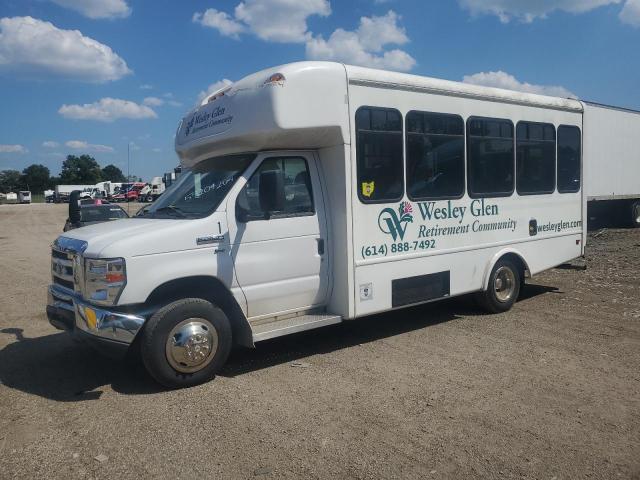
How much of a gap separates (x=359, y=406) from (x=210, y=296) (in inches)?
73.0

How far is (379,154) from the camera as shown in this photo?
634 centimetres

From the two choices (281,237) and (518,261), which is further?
(518,261)

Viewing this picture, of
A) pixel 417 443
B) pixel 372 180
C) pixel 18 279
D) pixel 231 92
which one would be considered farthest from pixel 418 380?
pixel 18 279

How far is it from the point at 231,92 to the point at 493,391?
4039mm

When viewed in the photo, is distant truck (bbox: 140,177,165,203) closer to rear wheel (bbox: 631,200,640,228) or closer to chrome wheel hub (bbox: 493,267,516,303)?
rear wheel (bbox: 631,200,640,228)

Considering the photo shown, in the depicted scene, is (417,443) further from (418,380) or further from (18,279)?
(18,279)

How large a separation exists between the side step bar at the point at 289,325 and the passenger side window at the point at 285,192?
1.12 metres

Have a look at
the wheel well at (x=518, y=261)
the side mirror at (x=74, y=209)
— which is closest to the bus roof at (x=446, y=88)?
the wheel well at (x=518, y=261)

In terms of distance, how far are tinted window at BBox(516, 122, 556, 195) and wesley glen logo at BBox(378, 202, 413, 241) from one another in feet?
7.58

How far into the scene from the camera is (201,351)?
5.26 m

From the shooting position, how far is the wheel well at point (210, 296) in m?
5.32

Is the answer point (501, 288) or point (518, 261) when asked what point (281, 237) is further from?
point (518, 261)

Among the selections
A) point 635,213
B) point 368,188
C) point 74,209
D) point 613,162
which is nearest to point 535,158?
point 368,188

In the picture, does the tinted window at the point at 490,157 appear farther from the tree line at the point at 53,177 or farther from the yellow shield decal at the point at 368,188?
the tree line at the point at 53,177
